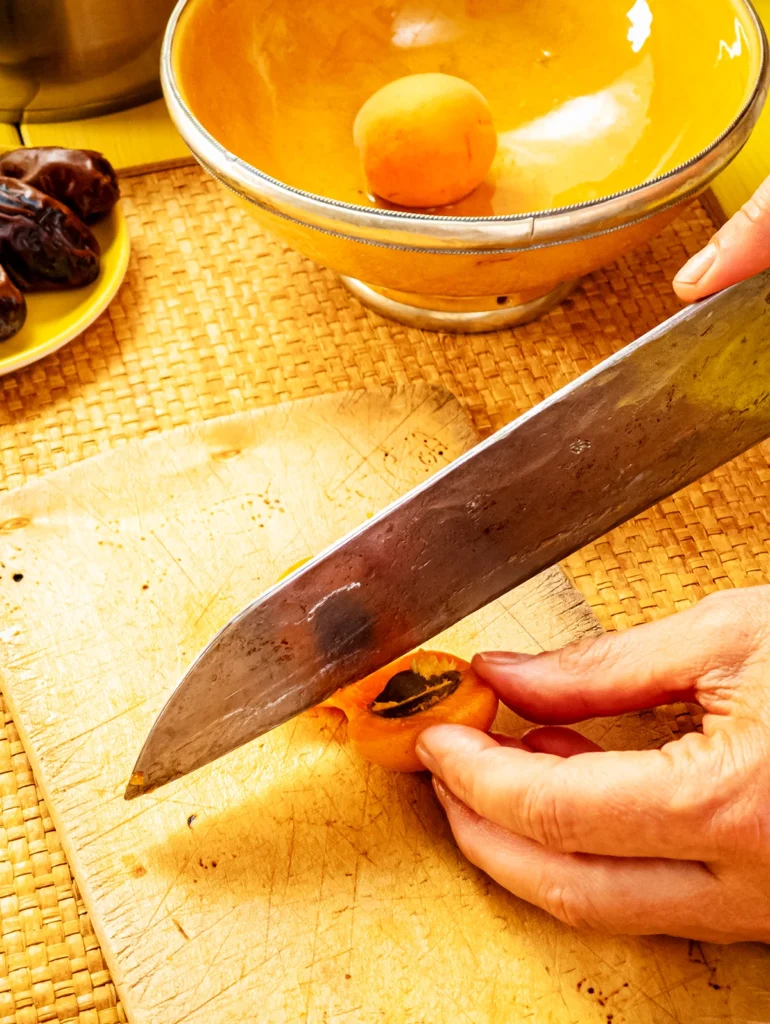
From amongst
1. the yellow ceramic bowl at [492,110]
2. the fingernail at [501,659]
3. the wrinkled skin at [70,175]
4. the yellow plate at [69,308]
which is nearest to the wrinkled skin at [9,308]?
the yellow plate at [69,308]

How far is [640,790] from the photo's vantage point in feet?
2.32

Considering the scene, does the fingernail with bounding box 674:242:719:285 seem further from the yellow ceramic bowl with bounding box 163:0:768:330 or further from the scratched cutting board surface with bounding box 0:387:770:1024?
the scratched cutting board surface with bounding box 0:387:770:1024

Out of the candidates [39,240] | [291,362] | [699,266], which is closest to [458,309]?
[291,362]

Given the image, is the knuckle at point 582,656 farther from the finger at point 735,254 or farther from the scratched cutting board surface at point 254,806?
the finger at point 735,254

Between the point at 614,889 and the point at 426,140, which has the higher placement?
the point at 426,140

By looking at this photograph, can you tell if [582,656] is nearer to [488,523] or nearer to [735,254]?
[488,523]

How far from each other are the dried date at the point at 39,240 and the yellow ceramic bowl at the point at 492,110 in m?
0.21

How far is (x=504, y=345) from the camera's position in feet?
3.94

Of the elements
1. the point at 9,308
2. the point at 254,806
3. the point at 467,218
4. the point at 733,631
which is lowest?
the point at 254,806

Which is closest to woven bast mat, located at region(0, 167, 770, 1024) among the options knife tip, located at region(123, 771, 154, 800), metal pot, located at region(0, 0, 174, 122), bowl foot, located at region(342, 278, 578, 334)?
bowl foot, located at region(342, 278, 578, 334)

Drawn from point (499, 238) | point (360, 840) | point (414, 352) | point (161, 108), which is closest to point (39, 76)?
point (161, 108)

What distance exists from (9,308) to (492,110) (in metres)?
0.63

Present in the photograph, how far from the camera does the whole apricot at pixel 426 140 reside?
1.02 m

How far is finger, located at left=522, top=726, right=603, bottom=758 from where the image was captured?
0.82m
